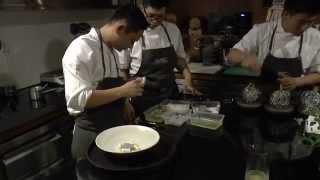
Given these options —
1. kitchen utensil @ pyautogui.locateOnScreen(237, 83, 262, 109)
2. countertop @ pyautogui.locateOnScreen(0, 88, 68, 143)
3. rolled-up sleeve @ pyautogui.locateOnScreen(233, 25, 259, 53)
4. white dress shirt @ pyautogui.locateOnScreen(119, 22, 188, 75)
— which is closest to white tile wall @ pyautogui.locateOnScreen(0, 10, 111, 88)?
countertop @ pyautogui.locateOnScreen(0, 88, 68, 143)

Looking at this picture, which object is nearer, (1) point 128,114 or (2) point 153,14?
(1) point 128,114

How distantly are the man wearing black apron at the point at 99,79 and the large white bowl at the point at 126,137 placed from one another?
15 cm

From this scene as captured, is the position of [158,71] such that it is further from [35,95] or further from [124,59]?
[35,95]

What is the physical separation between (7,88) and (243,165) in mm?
1592

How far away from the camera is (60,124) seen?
6.12 feet

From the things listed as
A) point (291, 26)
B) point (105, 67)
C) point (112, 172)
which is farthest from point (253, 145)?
point (291, 26)

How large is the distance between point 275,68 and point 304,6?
434mm

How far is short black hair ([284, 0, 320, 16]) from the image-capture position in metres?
1.47

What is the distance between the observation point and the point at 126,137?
43.8 inches

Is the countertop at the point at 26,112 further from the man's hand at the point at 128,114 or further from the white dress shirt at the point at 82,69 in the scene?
the man's hand at the point at 128,114

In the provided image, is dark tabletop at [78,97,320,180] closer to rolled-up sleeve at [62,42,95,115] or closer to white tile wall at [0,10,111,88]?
rolled-up sleeve at [62,42,95,115]

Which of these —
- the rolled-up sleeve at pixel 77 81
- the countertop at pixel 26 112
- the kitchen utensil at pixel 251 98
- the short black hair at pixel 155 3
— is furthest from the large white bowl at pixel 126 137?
the short black hair at pixel 155 3

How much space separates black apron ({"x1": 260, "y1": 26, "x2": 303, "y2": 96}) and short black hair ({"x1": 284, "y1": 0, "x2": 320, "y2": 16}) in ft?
0.81

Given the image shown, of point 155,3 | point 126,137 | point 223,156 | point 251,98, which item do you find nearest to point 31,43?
point 155,3
